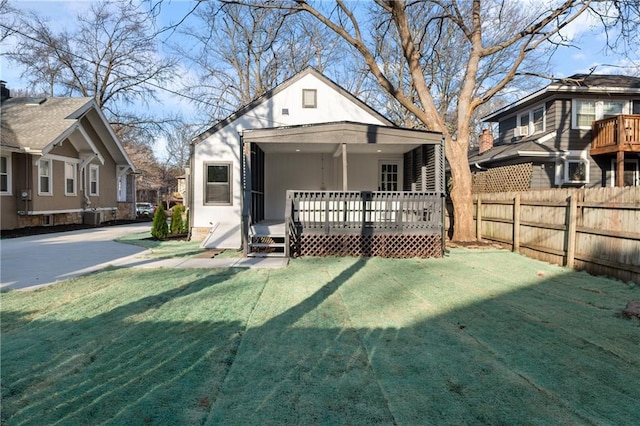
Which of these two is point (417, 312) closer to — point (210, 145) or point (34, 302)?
point (34, 302)

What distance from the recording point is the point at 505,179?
15383 millimetres

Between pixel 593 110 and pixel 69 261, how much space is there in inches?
749

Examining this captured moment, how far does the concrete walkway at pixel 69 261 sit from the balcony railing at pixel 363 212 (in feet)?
4.35

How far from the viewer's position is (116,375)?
299 cm

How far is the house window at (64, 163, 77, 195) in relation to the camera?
16.5 m

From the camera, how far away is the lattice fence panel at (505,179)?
14.2m

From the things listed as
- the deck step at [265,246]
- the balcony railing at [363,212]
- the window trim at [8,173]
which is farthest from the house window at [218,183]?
the window trim at [8,173]

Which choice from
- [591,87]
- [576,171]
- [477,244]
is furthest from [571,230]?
[591,87]

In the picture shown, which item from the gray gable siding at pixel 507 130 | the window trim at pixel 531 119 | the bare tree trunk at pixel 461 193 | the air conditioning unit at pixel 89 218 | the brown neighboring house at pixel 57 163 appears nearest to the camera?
the bare tree trunk at pixel 461 193

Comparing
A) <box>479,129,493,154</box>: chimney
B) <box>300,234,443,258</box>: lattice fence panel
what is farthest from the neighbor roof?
<box>479,129,493,154</box>: chimney

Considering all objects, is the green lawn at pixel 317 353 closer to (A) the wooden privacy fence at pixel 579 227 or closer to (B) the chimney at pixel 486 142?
(A) the wooden privacy fence at pixel 579 227

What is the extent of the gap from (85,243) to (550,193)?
39.4ft

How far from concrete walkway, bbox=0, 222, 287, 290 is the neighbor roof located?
5.11 meters

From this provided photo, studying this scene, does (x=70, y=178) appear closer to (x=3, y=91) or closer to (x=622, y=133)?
(x=3, y=91)
